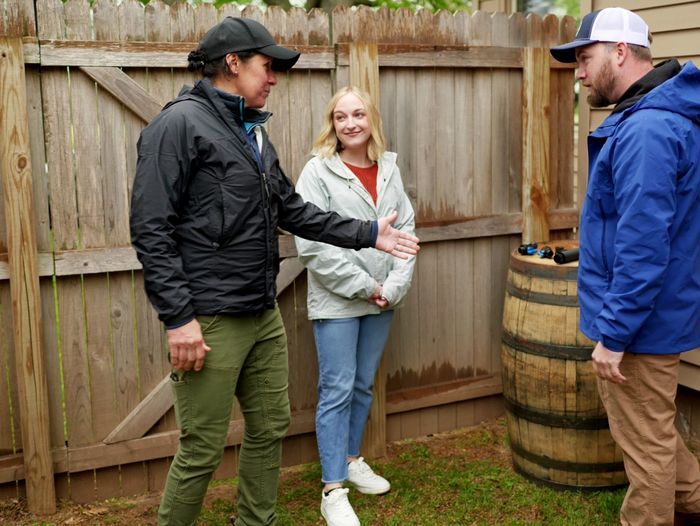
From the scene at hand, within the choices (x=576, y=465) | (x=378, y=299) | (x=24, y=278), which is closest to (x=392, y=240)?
(x=378, y=299)

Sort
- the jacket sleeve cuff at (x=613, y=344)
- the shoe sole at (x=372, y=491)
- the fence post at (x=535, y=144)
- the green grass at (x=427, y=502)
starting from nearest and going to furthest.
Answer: the jacket sleeve cuff at (x=613, y=344) < the green grass at (x=427, y=502) < the shoe sole at (x=372, y=491) < the fence post at (x=535, y=144)

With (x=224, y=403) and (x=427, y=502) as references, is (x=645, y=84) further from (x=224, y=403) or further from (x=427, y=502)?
(x=427, y=502)

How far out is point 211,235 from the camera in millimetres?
2855

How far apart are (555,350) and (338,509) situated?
131cm

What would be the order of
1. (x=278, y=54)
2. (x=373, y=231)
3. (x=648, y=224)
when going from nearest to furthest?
(x=648, y=224) → (x=278, y=54) → (x=373, y=231)

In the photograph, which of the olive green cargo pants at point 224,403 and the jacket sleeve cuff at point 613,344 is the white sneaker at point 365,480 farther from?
the jacket sleeve cuff at point 613,344

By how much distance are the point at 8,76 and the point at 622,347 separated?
283 centimetres

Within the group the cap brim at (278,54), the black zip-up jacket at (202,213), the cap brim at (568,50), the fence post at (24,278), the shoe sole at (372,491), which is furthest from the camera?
the shoe sole at (372,491)

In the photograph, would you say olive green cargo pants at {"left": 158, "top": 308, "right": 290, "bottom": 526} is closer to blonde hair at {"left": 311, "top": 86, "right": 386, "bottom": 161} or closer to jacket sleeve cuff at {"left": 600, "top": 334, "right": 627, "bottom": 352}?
blonde hair at {"left": 311, "top": 86, "right": 386, "bottom": 161}

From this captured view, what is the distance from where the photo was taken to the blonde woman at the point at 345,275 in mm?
3846

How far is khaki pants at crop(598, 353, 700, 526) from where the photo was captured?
2.99m

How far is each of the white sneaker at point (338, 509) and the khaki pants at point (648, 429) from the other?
1.30 meters

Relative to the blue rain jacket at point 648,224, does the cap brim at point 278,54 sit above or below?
above

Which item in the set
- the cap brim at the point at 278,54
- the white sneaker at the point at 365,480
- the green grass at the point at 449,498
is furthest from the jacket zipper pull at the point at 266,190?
the white sneaker at the point at 365,480
